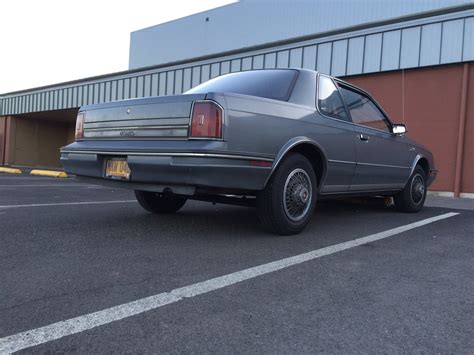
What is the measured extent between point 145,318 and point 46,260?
1257 mm

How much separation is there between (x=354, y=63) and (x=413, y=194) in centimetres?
564

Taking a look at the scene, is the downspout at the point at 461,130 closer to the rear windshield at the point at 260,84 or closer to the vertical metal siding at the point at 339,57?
the vertical metal siding at the point at 339,57

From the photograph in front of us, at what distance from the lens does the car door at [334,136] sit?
4.23 meters

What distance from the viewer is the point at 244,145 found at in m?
3.41

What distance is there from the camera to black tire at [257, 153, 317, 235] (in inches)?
145

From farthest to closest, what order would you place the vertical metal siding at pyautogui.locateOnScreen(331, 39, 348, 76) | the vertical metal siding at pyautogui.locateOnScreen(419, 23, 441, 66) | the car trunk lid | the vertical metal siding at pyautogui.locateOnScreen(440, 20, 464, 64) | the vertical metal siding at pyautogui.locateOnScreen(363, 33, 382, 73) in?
1. the vertical metal siding at pyautogui.locateOnScreen(331, 39, 348, 76)
2. the vertical metal siding at pyautogui.locateOnScreen(363, 33, 382, 73)
3. the vertical metal siding at pyautogui.locateOnScreen(419, 23, 441, 66)
4. the vertical metal siding at pyautogui.locateOnScreen(440, 20, 464, 64)
5. the car trunk lid

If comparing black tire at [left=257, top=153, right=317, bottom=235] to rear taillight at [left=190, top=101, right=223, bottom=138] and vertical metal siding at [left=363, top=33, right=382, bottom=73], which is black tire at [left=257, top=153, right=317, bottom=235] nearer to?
rear taillight at [left=190, top=101, right=223, bottom=138]

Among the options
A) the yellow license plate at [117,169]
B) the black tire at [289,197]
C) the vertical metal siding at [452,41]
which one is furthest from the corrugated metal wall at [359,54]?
the yellow license plate at [117,169]

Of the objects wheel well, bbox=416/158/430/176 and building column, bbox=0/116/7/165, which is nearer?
wheel well, bbox=416/158/430/176

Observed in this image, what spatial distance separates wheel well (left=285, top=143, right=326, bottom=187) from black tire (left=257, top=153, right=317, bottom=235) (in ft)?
0.43

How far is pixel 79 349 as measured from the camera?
1719 millimetres

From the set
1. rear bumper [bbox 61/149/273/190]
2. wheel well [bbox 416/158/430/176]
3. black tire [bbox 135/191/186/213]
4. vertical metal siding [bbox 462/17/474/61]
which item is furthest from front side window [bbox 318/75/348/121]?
vertical metal siding [bbox 462/17/474/61]

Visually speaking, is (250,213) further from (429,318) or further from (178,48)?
(178,48)

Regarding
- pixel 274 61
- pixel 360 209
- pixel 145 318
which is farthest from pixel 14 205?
pixel 274 61
